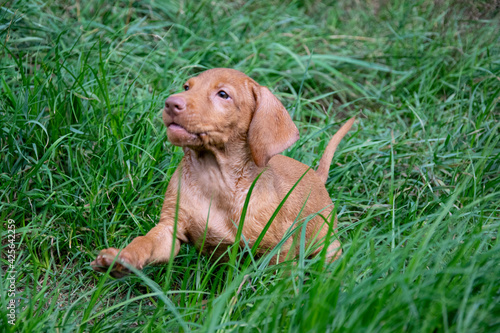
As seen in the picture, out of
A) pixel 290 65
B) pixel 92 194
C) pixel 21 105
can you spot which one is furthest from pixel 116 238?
pixel 290 65

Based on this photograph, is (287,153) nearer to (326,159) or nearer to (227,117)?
(326,159)

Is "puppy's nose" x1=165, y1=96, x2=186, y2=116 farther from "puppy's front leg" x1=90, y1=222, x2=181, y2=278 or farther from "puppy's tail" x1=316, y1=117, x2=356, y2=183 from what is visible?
"puppy's tail" x1=316, y1=117, x2=356, y2=183

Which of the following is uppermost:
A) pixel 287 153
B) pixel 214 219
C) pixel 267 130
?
pixel 267 130

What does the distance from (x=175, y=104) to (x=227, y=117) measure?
0.99ft

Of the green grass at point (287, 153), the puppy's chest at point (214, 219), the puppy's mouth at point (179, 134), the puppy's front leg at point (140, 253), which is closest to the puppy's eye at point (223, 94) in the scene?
the puppy's mouth at point (179, 134)

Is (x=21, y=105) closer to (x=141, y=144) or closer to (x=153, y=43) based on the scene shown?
(x=141, y=144)

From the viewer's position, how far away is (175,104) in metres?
2.61

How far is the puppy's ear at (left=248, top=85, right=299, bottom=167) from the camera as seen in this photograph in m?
2.80

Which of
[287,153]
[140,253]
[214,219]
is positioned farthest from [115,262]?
[287,153]

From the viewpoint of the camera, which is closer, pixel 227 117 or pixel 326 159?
pixel 227 117

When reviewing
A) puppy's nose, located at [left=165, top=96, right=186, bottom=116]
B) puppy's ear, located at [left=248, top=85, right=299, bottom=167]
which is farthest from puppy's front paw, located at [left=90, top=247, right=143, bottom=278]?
puppy's ear, located at [left=248, top=85, right=299, bottom=167]

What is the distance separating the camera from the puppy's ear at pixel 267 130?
2805 millimetres

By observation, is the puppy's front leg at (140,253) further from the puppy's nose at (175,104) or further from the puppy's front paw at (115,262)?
the puppy's nose at (175,104)

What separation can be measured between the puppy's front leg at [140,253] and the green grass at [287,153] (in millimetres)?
126
